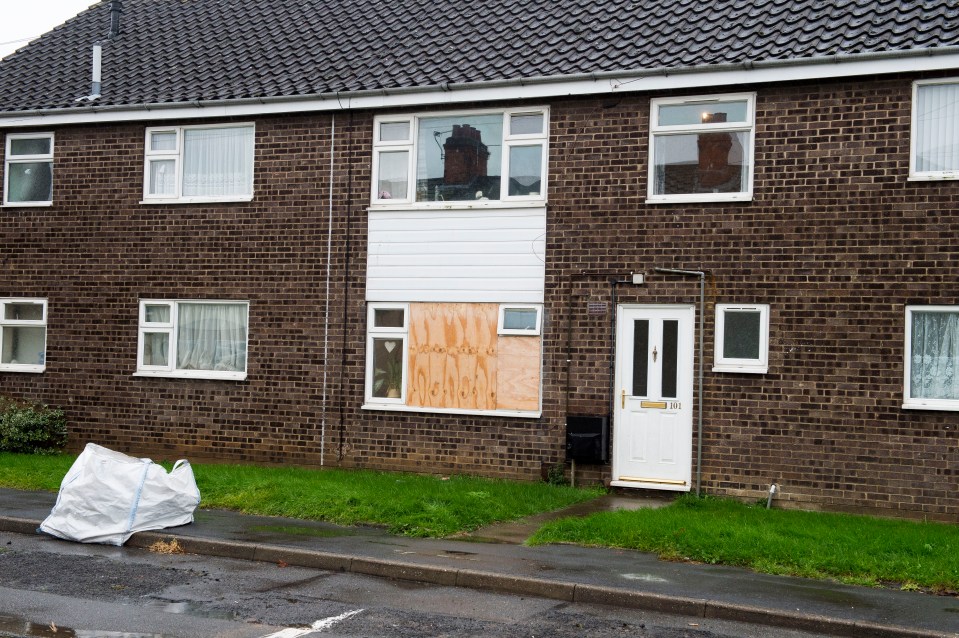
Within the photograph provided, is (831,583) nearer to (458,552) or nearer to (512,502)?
(458,552)

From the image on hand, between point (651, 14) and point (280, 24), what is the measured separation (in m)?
6.89

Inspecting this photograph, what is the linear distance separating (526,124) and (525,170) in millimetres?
648

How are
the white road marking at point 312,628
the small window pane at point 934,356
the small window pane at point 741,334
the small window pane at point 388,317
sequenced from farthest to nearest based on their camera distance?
the small window pane at point 388,317 < the small window pane at point 741,334 < the small window pane at point 934,356 < the white road marking at point 312,628

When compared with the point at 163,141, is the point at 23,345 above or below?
below

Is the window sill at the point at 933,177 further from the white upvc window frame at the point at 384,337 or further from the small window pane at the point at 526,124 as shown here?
the white upvc window frame at the point at 384,337

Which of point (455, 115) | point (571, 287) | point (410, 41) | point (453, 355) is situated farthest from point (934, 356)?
point (410, 41)

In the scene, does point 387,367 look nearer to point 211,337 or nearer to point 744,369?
point 211,337

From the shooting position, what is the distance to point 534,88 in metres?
15.7

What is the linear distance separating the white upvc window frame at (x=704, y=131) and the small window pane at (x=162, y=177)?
770cm

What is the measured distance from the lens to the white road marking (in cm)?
777

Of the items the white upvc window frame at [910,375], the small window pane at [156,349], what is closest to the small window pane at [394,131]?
the small window pane at [156,349]

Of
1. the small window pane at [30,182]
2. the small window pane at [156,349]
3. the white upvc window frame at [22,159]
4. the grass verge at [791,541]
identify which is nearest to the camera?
the grass verge at [791,541]

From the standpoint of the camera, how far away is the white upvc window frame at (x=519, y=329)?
15.7m

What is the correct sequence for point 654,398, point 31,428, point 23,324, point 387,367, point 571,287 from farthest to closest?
point 23,324 → point 31,428 → point 387,367 → point 571,287 → point 654,398
